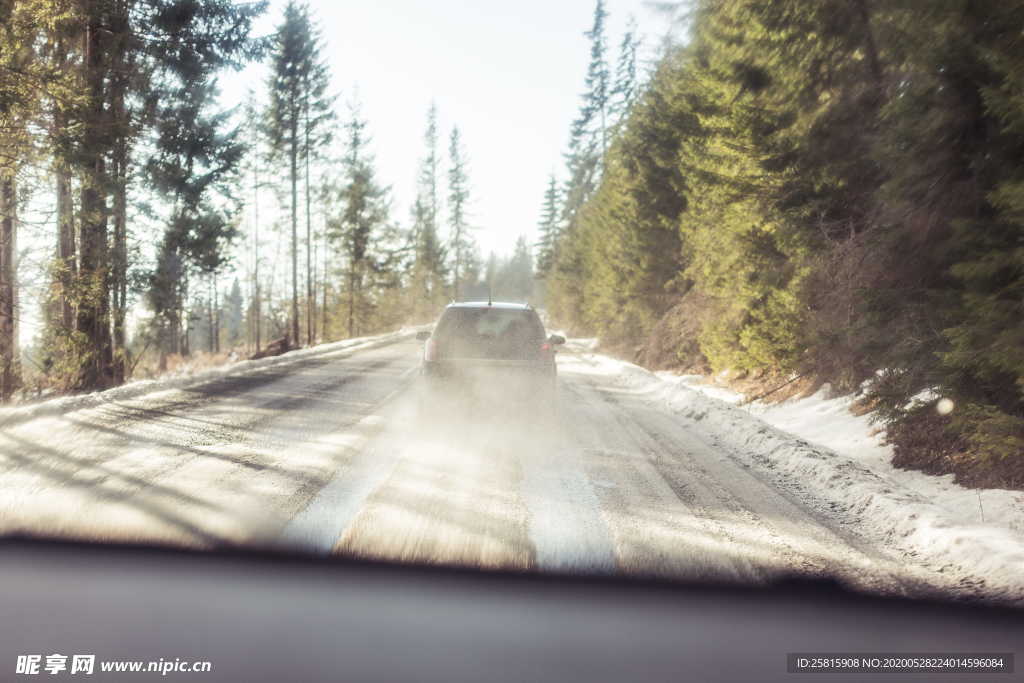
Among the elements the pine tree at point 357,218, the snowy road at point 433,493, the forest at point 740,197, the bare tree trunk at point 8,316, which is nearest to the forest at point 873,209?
the forest at point 740,197

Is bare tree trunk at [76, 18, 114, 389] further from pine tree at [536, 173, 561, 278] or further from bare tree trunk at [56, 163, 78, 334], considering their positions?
pine tree at [536, 173, 561, 278]

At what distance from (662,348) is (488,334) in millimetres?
12852

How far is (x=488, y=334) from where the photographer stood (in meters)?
9.29

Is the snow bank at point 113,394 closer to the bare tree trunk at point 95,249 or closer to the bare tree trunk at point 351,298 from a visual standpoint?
the bare tree trunk at point 95,249

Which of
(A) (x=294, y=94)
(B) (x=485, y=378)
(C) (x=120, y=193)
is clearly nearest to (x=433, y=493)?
(B) (x=485, y=378)

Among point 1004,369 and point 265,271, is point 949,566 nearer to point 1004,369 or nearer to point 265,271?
Answer: point 1004,369

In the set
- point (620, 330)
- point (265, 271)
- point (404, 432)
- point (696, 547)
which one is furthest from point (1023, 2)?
point (265, 271)

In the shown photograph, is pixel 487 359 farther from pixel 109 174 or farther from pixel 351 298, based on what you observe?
pixel 351 298

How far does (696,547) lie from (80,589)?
12.1ft

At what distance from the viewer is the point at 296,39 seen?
33.7 metres

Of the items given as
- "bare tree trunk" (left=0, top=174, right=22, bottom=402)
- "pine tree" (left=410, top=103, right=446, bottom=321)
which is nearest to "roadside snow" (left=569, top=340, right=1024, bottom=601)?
"bare tree trunk" (left=0, top=174, right=22, bottom=402)

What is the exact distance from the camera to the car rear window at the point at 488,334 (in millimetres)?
9219

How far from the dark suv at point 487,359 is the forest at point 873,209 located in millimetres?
3831

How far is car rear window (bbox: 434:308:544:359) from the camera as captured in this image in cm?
922
